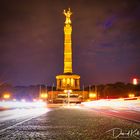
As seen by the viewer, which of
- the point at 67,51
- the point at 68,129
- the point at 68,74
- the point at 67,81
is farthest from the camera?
the point at 67,51

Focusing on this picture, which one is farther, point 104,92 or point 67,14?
point 104,92

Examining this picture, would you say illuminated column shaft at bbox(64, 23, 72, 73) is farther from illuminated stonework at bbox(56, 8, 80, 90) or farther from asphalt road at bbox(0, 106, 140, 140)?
asphalt road at bbox(0, 106, 140, 140)

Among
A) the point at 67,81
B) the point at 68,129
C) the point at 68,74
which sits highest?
the point at 68,74

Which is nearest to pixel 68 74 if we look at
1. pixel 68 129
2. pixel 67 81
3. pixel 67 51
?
pixel 67 81

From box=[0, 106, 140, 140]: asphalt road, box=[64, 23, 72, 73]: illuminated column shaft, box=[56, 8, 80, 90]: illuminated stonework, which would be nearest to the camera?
box=[0, 106, 140, 140]: asphalt road

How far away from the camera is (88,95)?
11688 cm

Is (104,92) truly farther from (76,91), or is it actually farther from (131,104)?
(131,104)

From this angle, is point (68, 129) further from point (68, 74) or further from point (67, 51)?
point (67, 51)

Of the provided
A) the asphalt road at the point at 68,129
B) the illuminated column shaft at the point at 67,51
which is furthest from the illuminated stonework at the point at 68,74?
the asphalt road at the point at 68,129

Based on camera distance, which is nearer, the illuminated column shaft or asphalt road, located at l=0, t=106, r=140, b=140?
asphalt road, located at l=0, t=106, r=140, b=140

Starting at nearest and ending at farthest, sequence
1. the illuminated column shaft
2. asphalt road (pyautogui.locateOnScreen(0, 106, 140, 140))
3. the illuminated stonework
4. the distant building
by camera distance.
A: 1. asphalt road (pyautogui.locateOnScreen(0, 106, 140, 140))
2. the distant building
3. the illuminated stonework
4. the illuminated column shaft

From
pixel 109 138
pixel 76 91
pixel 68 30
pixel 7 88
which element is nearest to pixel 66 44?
pixel 68 30

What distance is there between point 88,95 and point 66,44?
20.1 meters

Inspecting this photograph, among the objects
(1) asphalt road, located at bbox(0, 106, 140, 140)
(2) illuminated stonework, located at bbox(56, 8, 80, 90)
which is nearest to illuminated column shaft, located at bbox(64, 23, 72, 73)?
(2) illuminated stonework, located at bbox(56, 8, 80, 90)
